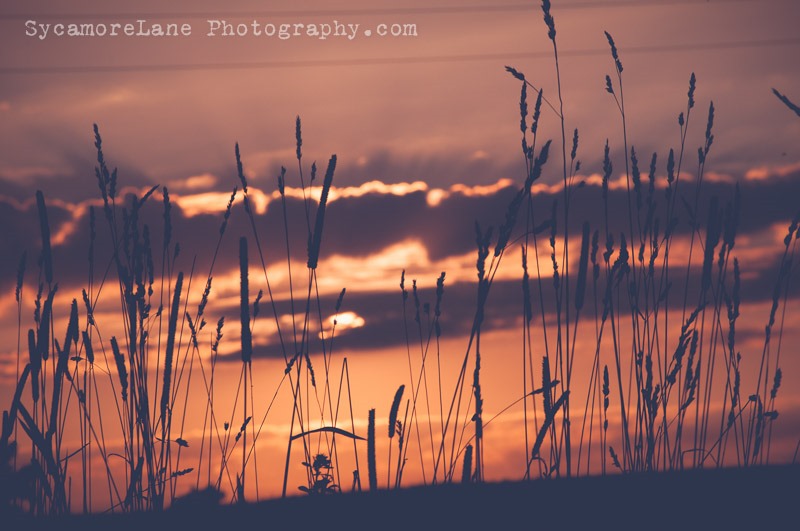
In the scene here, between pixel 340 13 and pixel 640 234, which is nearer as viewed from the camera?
pixel 640 234

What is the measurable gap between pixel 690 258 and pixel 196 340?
1.45 m

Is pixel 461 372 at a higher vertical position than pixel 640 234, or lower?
lower

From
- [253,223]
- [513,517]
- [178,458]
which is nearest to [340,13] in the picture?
[253,223]

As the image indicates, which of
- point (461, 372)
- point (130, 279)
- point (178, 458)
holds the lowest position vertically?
point (178, 458)

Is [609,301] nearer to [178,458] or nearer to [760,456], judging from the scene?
[760,456]

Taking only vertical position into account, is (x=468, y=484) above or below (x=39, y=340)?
below

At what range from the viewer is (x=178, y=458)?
2.14m

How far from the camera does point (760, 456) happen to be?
7.73 feet

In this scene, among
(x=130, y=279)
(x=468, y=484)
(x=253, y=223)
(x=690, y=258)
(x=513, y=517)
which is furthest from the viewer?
(x=690, y=258)

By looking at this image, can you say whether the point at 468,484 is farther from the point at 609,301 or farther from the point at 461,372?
the point at 609,301

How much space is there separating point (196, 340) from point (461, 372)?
2.55 ft

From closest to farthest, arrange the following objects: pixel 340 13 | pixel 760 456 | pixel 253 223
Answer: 1. pixel 253 223
2. pixel 760 456
3. pixel 340 13

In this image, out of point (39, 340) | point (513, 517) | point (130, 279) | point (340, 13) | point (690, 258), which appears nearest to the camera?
point (513, 517)

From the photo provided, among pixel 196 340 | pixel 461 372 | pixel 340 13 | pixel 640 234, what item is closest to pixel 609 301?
pixel 640 234
